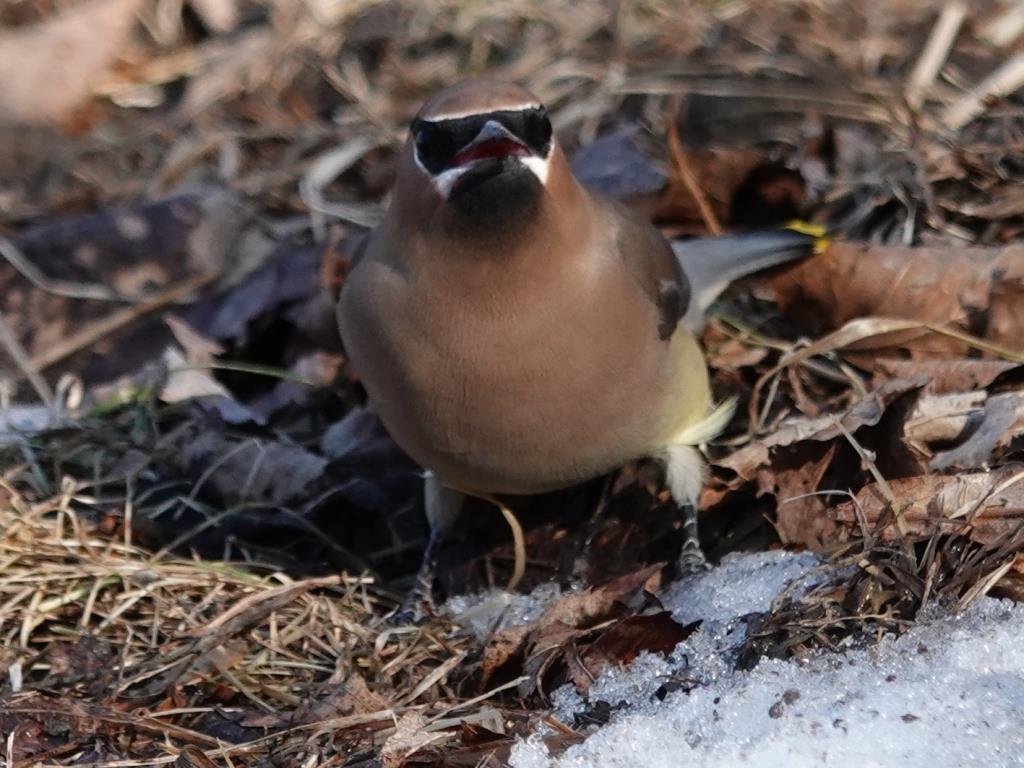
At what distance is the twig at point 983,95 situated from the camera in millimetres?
5602

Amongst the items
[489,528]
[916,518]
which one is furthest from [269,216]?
[916,518]

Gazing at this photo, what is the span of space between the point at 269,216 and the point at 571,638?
129 inches

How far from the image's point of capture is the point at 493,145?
11.8 feet

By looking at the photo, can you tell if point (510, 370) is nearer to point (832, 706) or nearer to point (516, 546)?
point (516, 546)

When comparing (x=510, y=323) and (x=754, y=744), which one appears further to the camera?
(x=510, y=323)

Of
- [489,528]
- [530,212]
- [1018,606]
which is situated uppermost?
[530,212]

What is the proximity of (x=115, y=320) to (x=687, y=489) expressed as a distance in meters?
2.59

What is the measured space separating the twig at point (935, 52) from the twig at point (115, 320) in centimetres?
285

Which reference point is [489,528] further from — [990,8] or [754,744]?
[990,8]

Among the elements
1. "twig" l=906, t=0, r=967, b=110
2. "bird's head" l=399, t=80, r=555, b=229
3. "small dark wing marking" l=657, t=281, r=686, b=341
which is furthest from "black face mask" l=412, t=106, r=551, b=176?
"twig" l=906, t=0, r=967, b=110

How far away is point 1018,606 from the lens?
3105 millimetres

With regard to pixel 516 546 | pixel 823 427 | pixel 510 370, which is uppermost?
pixel 510 370

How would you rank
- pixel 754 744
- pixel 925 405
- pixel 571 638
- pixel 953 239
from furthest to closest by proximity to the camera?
pixel 953 239 → pixel 925 405 → pixel 571 638 → pixel 754 744

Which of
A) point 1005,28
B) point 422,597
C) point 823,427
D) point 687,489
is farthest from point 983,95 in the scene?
point 422,597
